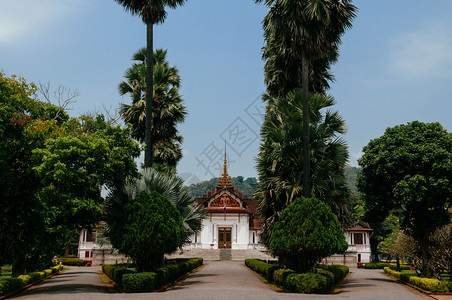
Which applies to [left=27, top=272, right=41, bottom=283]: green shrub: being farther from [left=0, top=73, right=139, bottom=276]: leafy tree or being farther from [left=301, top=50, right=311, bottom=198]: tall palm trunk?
[left=301, top=50, right=311, bottom=198]: tall palm trunk

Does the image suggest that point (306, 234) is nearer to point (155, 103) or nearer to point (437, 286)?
point (437, 286)

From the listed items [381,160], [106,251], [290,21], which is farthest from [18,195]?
[106,251]

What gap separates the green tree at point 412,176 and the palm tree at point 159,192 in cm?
932

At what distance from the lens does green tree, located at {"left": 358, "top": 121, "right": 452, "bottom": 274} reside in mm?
20797

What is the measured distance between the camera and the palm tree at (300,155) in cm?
1914

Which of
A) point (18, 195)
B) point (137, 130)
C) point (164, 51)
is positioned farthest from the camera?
point (164, 51)

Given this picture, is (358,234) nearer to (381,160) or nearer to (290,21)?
(381,160)

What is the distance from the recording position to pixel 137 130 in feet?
80.5

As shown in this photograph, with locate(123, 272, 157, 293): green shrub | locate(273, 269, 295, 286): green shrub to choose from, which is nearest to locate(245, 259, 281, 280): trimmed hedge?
locate(273, 269, 295, 286): green shrub

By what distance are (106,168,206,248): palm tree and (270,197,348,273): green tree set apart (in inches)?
190

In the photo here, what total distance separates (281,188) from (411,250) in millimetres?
13790

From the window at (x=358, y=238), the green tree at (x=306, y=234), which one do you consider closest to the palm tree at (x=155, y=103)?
the green tree at (x=306, y=234)

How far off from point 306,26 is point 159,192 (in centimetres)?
924

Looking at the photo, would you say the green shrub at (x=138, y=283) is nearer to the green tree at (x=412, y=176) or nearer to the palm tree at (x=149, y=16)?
the palm tree at (x=149, y=16)
